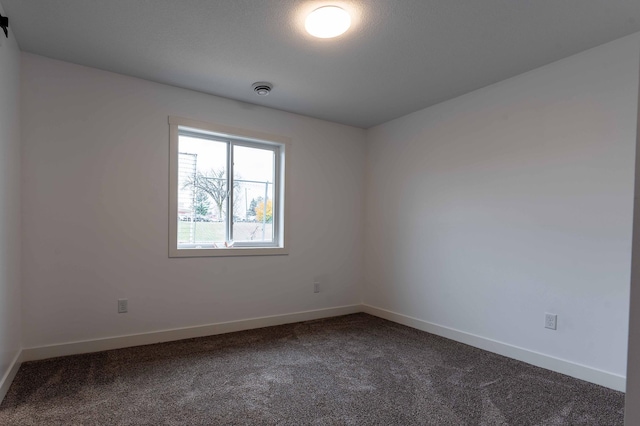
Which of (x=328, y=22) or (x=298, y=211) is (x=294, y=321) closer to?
(x=298, y=211)

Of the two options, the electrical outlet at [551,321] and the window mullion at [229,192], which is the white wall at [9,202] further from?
the electrical outlet at [551,321]

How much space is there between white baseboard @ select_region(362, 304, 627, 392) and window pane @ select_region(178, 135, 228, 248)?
7.47 feet

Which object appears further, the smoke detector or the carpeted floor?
the smoke detector

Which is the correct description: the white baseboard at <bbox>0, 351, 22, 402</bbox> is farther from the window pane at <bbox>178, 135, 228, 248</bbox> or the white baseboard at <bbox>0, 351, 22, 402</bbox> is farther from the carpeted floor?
the window pane at <bbox>178, 135, 228, 248</bbox>

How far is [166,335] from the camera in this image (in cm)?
325

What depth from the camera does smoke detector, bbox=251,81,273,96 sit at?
128 inches

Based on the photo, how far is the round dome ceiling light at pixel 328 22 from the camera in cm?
214

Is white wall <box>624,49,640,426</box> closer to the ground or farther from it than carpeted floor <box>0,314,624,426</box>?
farther from it

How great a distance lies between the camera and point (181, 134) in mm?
3508

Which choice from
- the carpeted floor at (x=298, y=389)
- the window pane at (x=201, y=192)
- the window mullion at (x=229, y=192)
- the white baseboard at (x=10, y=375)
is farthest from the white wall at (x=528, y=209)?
the white baseboard at (x=10, y=375)

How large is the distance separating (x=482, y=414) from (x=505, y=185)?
6.17 feet

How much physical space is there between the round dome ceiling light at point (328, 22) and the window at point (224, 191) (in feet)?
5.49

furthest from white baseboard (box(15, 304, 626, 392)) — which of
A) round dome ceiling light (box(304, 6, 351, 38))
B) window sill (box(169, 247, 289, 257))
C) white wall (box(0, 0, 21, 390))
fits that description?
round dome ceiling light (box(304, 6, 351, 38))

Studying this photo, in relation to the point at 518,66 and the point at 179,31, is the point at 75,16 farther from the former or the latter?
the point at 518,66
